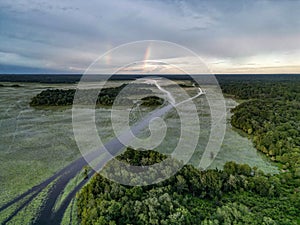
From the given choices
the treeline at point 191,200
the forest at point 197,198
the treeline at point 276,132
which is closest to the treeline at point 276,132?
the treeline at point 276,132

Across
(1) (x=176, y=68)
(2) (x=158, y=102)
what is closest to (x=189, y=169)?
(1) (x=176, y=68)

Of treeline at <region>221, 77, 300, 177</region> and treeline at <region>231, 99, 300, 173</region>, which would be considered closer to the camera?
treeline at <region>221, 77, 300, 177</region>

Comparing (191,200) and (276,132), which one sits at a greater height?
(276,132)

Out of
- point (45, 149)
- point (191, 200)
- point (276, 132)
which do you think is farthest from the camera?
point (276, 132)

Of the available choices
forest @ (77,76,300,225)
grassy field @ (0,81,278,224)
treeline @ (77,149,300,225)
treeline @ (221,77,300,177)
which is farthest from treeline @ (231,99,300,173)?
treeline @ (77,149,300,225)

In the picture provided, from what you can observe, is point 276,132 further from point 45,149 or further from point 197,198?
point 45,149

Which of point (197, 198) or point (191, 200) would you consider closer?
point (191, 200)

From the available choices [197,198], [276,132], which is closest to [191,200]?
[197,198]

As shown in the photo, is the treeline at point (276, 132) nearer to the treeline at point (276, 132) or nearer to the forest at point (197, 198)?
the treeline at point (276, 132)

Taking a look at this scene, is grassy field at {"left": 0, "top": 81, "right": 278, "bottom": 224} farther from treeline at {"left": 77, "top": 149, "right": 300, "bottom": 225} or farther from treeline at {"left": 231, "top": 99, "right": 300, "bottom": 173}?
treeline at {"left": 77, "top": 149, "right": 300, "bottom": 225}
